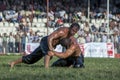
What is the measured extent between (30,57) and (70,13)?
68.9 feet

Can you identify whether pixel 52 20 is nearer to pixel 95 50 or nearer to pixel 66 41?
pixel 95 50

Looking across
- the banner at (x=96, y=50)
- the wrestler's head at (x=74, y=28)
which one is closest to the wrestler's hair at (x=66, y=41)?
the wrestler's head at (x=74, y=28)

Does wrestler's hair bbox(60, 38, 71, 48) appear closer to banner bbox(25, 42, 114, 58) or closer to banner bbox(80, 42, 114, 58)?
banner bbox(25, 42, 114, 58)

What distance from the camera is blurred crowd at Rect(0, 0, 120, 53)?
3066 cm

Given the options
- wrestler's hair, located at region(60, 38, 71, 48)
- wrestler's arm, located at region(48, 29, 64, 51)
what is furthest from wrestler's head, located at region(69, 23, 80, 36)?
wrestler's hair, located at region(60, 38, 71, 48)

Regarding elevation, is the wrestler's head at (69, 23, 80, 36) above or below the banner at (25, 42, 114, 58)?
above

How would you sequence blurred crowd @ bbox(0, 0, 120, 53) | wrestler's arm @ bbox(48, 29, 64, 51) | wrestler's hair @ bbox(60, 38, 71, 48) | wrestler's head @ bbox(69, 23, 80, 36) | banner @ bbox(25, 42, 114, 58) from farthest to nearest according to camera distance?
blurred crowd @ bbox(0, 0, 120, 53) → banner @ bbox(25, 42, 114, 58) → wrestler's hair @ bbox(60, 38, 71, 48) → wrestler's arm @ bbox(48, 29, 64, 51) → wrestler's head @ bbox(69, 23, 80, 36)

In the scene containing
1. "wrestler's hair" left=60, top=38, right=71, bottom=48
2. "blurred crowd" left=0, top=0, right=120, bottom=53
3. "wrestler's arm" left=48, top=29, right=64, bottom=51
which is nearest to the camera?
"wrestler's arm" left=48, top=29, right=64, bottom=51

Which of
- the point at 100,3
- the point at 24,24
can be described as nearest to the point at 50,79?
the point at 24,24

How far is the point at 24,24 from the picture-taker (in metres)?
32.7

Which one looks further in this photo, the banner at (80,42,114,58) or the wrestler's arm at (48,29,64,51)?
the banner at (80,42,114,58)

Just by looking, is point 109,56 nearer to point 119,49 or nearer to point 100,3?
point 119,49

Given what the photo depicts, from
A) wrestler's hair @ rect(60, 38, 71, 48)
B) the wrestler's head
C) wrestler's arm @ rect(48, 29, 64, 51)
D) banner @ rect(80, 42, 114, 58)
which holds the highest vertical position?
the wrestler's head

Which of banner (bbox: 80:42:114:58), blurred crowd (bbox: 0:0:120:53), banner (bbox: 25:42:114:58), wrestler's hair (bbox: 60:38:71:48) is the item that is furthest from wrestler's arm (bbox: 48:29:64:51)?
blurred crowd (bbox: 0:0:120:53)
